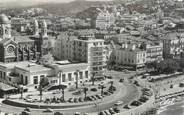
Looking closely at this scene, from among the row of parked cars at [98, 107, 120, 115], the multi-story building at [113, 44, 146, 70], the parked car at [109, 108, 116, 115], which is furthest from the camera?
the multi-story building at [113, 44, 146, 70]

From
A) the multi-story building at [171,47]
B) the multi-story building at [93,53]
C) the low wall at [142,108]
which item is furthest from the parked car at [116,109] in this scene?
the multi-story building at [171,47]

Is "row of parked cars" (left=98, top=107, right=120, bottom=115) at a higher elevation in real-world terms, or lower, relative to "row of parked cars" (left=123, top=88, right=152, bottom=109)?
lower

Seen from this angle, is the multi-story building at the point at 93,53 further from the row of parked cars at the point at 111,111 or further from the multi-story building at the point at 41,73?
the row of parked cars at the point at 111,111

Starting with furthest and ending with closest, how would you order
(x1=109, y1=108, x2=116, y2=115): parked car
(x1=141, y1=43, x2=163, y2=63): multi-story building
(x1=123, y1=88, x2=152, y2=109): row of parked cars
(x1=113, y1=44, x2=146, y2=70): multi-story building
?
(x1=141, y1=43, x2=163, y2=63): multi-story building → (x1=113, y1=44, x2=146, y2=70): multi-story building → (x1=123, y1=88, x2=152, y2=109): row of parked cars → (x1=109, y1=108, x2=116, y2=115): parked car

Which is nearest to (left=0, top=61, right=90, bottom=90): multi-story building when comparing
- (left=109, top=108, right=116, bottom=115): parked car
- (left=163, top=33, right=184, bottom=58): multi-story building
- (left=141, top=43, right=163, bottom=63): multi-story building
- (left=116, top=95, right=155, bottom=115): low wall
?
(left=109, top=108, right=116, bottom=115): parked car

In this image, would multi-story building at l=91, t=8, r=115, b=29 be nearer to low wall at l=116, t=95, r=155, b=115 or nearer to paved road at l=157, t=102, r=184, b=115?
paved road at l=157, t=102, r=184, b=115

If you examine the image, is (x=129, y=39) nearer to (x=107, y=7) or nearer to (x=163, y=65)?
(x=163, y=65)
